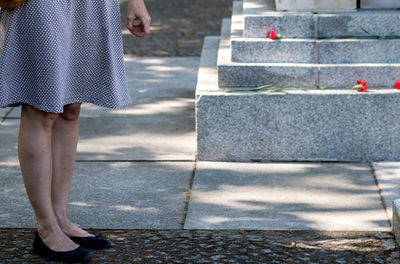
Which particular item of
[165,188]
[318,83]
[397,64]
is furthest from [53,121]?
[397,64]

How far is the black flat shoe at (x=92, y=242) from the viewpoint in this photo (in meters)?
3.41

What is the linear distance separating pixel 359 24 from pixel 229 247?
2462mm

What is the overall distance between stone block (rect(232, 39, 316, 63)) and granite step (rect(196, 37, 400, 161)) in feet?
1.37

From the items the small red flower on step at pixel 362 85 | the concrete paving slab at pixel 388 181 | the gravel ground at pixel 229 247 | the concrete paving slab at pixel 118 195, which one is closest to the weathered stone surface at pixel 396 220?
the gravel ground at pixel 229 247

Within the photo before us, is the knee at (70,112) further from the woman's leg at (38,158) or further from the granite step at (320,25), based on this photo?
the granite step at (320,25)

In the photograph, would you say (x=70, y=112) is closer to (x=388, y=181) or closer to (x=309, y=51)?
(x=388, y=181)

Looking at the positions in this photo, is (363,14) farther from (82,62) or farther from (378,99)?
(82,62)

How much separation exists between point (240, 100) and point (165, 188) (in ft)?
2.76

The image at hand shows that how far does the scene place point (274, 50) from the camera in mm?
5273

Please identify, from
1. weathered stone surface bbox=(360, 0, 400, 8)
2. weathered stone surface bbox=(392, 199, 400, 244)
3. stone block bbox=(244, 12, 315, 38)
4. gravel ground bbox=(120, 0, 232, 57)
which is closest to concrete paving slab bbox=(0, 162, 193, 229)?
weathered stone surface bbox=(392, 199, 400, 244)

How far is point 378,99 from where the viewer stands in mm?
4840

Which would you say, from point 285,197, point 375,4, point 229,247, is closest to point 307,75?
point 375,4

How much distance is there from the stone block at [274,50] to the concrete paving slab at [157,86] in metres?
1.15

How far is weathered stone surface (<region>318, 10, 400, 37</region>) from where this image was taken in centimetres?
531
